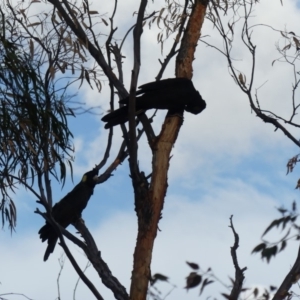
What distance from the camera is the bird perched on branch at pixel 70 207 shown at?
4.23 m

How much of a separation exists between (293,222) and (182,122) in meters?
2.11

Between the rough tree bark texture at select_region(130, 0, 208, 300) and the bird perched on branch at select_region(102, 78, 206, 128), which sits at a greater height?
the bird perched on branch at select_region(102, 78, 206, 128)

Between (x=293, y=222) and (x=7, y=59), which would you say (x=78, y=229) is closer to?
(x=7, y=59)

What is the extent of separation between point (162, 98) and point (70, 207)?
3.06ft

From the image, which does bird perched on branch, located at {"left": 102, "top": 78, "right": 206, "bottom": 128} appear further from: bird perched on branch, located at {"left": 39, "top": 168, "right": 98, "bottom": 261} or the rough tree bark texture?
bird perched on branch, located at {"left": 39, "top": 168, "right": 98, "bottom": 261}

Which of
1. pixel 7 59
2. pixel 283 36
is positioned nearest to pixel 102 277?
pixel 7 59

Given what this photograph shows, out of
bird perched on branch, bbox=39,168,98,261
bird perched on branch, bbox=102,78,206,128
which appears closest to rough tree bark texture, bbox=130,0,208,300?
bird perched on branch, bbox=102,78,206,128

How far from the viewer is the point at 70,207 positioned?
4398mm

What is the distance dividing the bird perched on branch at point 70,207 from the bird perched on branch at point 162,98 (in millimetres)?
731

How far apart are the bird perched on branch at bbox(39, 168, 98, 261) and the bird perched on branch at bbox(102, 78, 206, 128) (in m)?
0.73

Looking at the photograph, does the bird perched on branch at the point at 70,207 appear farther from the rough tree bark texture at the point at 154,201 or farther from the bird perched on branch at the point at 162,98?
the bird perched on branch at the point at 162,98

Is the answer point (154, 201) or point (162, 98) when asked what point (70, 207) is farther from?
point (162, 98)

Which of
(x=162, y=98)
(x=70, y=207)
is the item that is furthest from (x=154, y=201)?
(x=70, y=207)

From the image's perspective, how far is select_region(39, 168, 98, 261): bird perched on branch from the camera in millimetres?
4230
